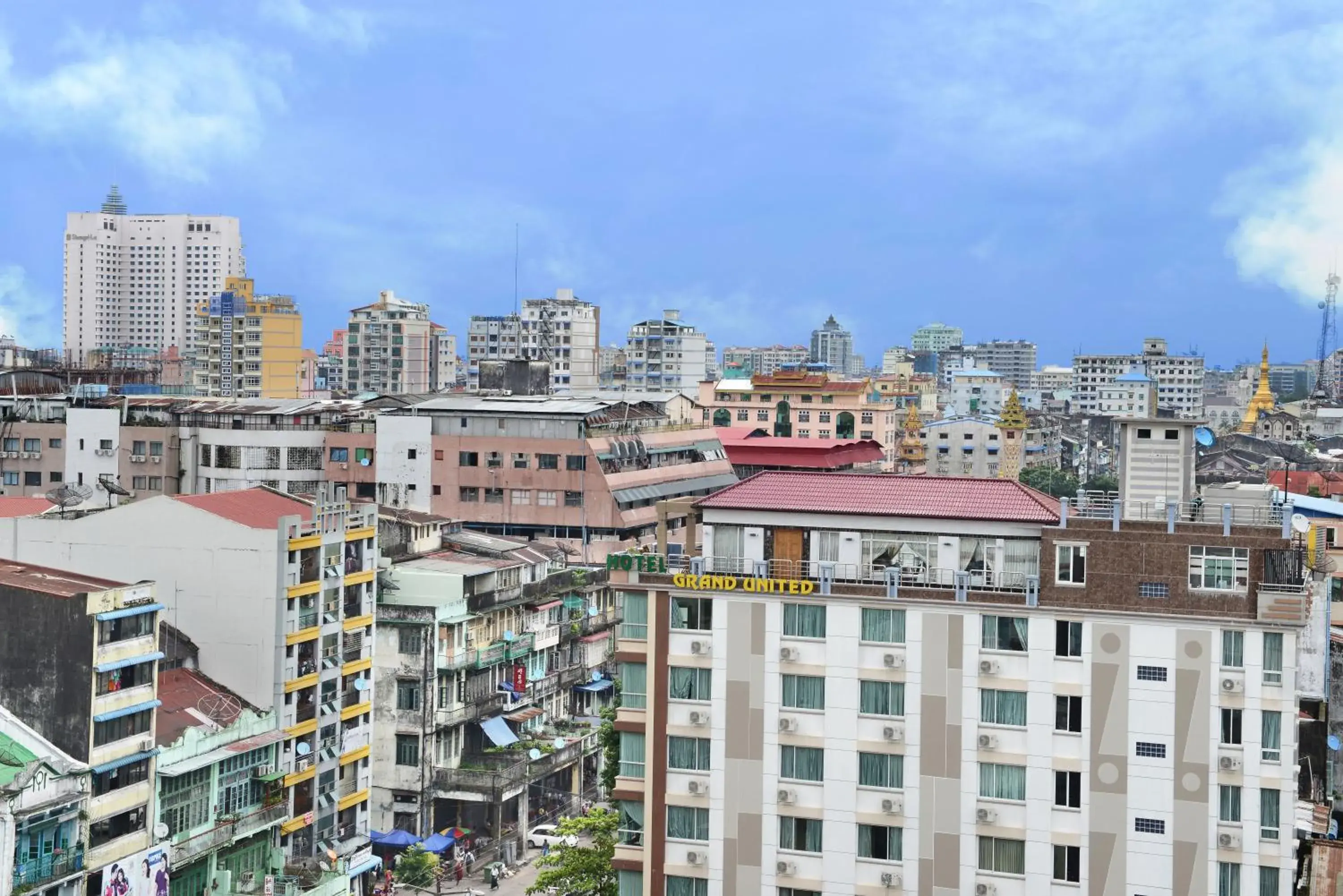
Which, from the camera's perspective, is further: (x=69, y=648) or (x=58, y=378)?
(x=58, y=378)

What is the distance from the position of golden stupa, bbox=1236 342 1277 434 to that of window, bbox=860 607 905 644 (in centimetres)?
12948

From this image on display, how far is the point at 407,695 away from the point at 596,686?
1257cm

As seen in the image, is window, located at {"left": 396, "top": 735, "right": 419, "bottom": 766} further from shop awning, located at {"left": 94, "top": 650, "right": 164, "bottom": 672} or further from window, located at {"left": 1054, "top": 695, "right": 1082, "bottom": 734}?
window, located at {"left": 1054, "top": 695, "right": 1082, "bottom": 734}

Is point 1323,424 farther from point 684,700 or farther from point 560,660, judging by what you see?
point 684,700

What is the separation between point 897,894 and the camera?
3297 centimetres

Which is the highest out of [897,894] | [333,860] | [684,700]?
[684,700]

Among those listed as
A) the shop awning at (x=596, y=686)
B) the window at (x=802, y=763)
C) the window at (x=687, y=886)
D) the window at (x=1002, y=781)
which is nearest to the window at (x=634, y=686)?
the window at (x=802, y=763)

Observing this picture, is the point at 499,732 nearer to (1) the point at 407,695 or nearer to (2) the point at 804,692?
(1) the point at 407,695

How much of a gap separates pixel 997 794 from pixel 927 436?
12538cm

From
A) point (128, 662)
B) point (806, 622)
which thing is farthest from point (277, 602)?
point (806, 622)

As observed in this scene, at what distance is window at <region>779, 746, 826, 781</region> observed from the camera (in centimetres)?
3353

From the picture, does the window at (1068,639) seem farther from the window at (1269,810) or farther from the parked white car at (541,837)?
the parked white car at (541,837)

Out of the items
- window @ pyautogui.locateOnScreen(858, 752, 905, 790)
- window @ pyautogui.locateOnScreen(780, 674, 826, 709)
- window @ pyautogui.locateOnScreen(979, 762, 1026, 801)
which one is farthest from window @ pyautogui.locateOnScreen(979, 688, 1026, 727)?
window @ pyautogui.locateOnScreen(780, 674, 826, 709)

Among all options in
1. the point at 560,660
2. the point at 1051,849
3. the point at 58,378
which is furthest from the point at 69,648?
the point at 58,378
